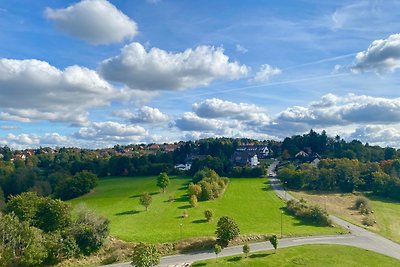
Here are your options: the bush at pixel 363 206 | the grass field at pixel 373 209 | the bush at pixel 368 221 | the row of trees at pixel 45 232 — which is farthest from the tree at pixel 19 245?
the bush at pixel 363 206

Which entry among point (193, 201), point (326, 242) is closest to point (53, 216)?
point (193, 201)

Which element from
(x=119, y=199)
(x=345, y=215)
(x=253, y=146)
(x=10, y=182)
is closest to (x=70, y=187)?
(x=119, y=199)

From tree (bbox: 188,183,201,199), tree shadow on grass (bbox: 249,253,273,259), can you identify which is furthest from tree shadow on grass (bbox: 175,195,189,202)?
tree shadow on grass (bbox: 249,253,273,259)

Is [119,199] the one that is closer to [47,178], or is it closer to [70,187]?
[70,187]

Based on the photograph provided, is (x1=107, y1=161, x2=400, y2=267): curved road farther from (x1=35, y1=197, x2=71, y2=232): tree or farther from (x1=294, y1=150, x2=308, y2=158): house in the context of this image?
(x1=294, y1=150, x2=308, y2=158): house

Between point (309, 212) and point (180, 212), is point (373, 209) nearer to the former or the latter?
point (309, 212)

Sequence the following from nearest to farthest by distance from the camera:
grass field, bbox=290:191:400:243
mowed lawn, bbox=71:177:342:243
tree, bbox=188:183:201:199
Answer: mowed lawn, bbox=71:177:342:243 < grass field, bbox=290:191:400:243 < tree, bbox=188:183:201:199
